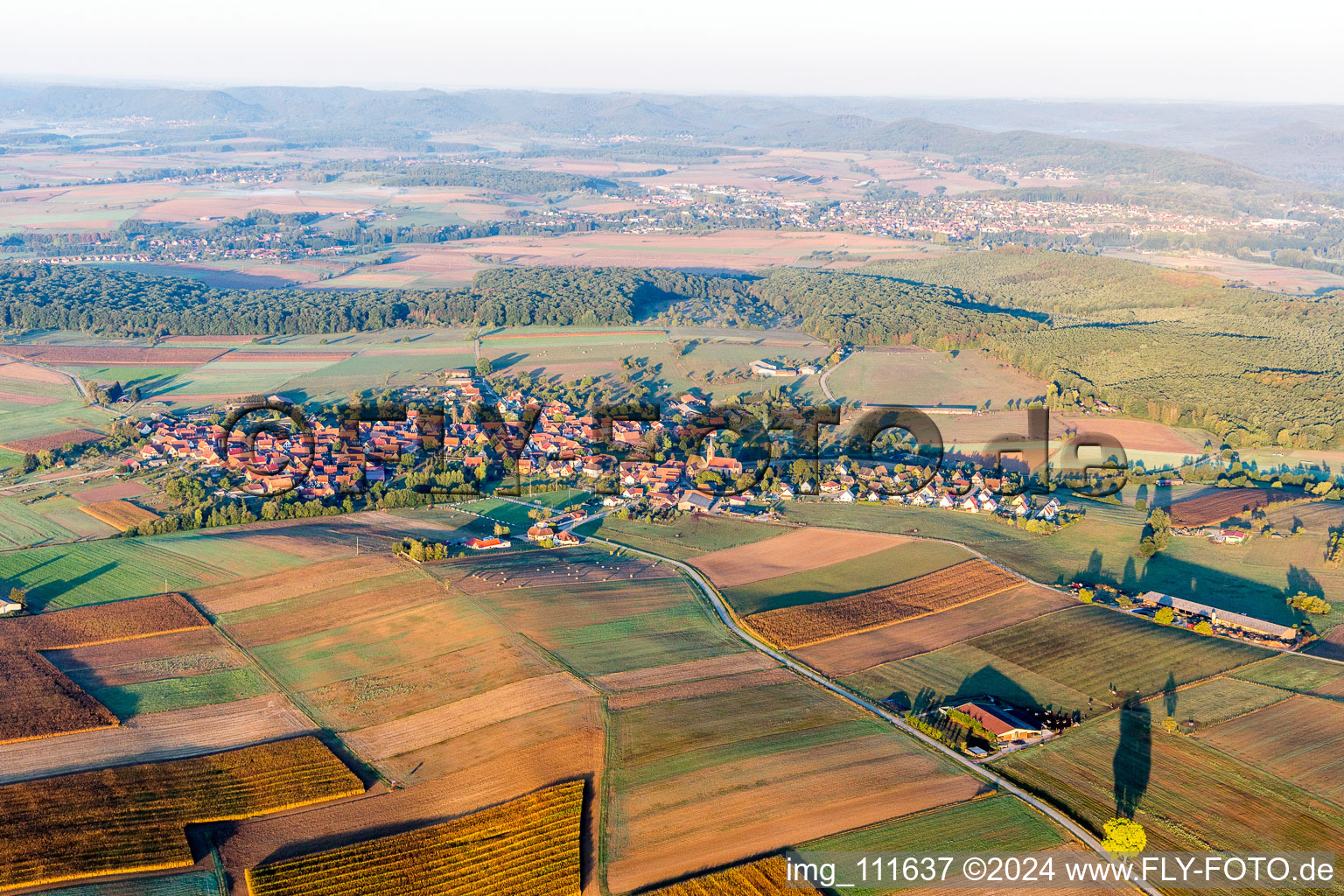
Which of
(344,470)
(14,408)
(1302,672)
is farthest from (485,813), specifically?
(14,408)

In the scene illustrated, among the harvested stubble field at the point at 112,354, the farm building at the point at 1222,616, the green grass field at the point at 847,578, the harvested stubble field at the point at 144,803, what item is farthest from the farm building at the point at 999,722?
the harvested stubble field at the point at 112,354

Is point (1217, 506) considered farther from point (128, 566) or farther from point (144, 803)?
point (128, 566)

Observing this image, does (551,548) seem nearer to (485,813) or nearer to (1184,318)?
(485,813)

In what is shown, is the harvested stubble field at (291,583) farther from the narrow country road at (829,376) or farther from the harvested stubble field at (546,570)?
the narrow country road at (829,376)

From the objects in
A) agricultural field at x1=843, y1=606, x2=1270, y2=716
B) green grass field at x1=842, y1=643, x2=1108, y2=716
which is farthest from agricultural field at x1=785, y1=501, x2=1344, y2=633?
green grass field at x1=842, y1=643, x2=1108, y2=716

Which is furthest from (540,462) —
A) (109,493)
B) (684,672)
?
(684,672)

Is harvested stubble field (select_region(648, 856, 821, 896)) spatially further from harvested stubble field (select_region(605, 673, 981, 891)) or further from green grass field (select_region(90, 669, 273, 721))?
green grass field (select_region(90, 669, 273, 721))
